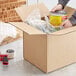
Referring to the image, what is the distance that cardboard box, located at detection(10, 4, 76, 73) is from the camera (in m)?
1.47

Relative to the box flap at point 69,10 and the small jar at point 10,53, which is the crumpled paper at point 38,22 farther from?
the small jar at point 10,53

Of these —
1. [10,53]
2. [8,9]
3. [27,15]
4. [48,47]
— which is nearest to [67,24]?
[48,47]

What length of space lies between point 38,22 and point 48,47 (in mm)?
238

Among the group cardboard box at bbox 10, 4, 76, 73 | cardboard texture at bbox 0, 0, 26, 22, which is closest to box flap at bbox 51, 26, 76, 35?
cardboard box at bbox 10, 4, 76, 73

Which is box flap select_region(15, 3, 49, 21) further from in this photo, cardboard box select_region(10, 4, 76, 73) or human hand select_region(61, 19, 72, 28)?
human hand select_region(61, 19, 72, 28)

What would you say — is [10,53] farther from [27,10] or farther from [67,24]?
[67,24]

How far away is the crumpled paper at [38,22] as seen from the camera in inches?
61.1

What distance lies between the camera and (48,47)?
1.48 metres

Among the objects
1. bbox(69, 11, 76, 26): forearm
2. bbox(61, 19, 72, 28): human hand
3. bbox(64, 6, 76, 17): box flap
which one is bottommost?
bbox(61, 19, 72, 28): human hand

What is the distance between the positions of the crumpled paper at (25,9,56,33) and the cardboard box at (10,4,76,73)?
0.04m

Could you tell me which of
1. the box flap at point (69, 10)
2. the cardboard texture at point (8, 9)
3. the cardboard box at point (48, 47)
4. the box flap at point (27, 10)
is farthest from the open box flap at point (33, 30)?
the cardboard texture at point (8, 9)

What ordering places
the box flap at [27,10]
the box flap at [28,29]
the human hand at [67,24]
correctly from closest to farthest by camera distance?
the box flap at [28,29], the human hand at [67,24], the box flap at [27,10]

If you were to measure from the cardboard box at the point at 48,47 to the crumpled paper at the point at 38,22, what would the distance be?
40 millimetres

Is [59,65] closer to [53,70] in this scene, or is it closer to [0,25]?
[53,70]
